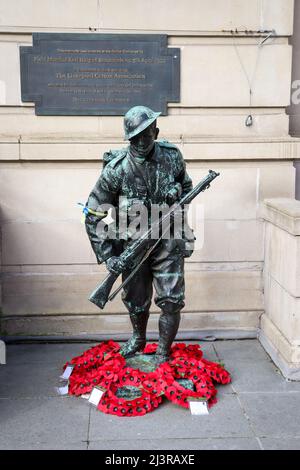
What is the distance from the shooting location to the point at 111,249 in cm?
476

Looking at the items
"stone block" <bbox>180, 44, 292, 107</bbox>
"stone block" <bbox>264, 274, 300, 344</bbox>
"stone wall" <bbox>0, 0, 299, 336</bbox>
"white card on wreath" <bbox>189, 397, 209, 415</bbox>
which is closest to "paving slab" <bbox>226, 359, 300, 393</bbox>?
"stone block" <bbox>264, 274, 300, 344</bbox>

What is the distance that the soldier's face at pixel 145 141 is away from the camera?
434cm

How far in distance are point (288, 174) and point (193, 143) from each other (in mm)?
1115

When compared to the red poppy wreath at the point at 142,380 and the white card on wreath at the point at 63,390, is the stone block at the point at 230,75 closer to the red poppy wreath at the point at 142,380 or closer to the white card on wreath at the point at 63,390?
the red poppy wreath at the point at 142,380

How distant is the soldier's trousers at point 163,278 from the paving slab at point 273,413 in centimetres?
100

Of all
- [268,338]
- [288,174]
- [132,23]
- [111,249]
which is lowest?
[268,338]

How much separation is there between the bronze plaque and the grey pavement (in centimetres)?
277

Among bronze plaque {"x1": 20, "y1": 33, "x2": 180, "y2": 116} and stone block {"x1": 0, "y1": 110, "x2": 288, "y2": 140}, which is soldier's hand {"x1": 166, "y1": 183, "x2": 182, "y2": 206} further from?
bronze plaque {"x1": 20, "y1": 33, "x2": 180, "y2": 116}

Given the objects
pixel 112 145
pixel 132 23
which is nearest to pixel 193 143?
pixel 112 145

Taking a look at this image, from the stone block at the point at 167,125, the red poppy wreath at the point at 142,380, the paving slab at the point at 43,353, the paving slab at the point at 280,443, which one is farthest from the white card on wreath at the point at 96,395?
the stone block at the point at 167,125

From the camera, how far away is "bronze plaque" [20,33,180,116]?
6059mm

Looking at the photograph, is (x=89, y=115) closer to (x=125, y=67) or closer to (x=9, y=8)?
(x=125, y=67)

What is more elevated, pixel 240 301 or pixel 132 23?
pixel 132 23

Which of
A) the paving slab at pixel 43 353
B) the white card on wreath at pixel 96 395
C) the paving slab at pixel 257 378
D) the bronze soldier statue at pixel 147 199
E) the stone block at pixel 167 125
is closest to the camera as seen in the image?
the bronze soldier statue at pixel 147 199
